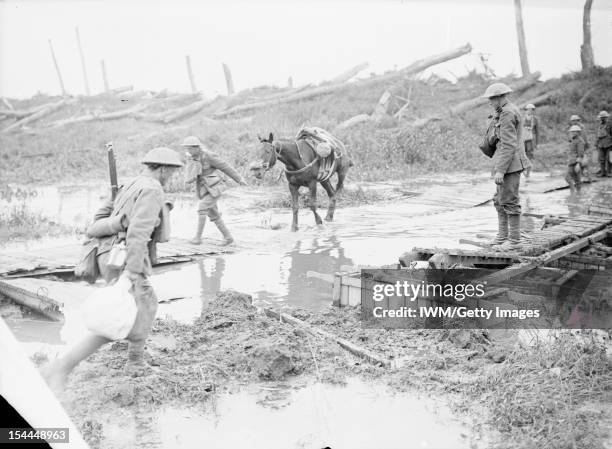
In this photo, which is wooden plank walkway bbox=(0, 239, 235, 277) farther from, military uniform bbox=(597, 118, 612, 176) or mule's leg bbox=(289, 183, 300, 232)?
military uniform bbox=(597, 118, 612, 176)

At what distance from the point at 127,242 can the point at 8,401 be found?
116cm

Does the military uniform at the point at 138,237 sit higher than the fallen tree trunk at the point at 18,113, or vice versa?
the fallen tree trunk at the point at 18,113

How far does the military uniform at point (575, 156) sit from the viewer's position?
Result: 43.3ft

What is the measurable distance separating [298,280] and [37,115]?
2171 cm

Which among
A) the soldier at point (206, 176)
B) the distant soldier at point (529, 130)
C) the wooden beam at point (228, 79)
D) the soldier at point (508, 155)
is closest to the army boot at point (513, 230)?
the soldier at point (508, 155)

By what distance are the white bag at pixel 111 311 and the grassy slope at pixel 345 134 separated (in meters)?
12.2

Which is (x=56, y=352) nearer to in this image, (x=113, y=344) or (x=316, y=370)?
(x=113, y=344)

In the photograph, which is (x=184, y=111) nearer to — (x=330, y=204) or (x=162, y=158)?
(x=330, y=204)

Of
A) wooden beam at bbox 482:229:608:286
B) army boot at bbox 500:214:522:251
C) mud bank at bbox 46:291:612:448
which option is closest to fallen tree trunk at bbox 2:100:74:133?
army boot at bbox 500:214:522:251

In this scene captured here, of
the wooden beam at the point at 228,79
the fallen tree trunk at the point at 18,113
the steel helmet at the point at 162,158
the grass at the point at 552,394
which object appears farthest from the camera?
the wooden beam at the point at 228,79

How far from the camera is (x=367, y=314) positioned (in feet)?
18.5

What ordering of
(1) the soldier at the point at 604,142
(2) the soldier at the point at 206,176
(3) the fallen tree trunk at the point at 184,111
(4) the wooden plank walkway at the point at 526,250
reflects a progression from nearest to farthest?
(4) the wooden plank walkway at the point at 526,250, (2) the soldier at the point at 206,176, (1) the soldier at the point at 604,142, (3) the fallen tree trunk at the point at 184,111

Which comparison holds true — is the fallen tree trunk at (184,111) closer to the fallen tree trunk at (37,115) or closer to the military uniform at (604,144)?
the fallen tree trunk at (37,115)

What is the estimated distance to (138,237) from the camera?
4047mm
